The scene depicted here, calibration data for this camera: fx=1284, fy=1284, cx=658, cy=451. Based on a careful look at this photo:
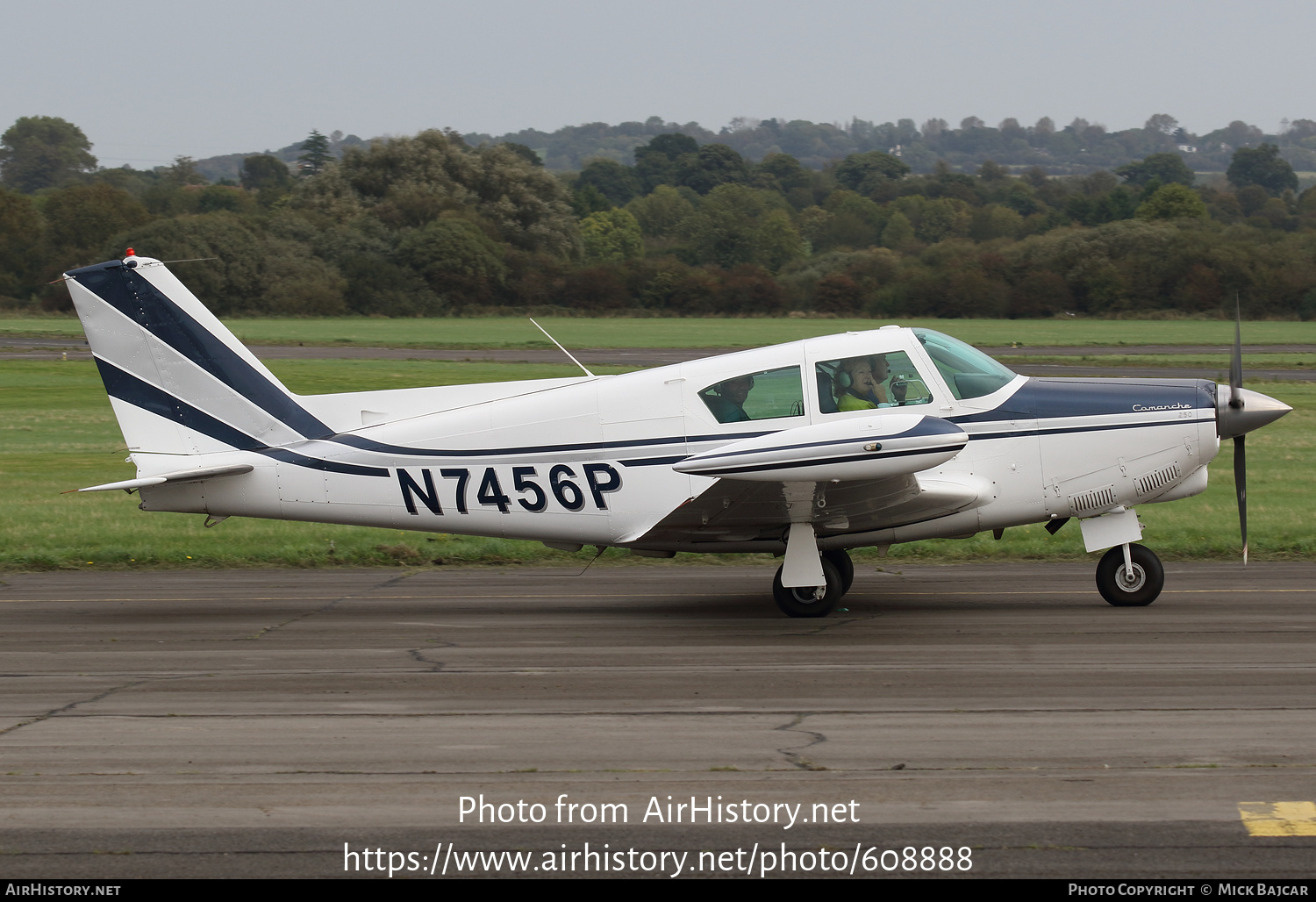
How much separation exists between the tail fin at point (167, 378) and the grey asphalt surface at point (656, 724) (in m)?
1.53

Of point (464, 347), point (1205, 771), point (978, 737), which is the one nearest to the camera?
point (1205, 771)

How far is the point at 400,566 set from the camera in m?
13.6

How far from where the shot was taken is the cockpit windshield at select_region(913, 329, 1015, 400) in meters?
10.2

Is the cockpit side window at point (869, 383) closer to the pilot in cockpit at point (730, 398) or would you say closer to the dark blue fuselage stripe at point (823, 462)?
the pilot in cockpit at point (730, 398)

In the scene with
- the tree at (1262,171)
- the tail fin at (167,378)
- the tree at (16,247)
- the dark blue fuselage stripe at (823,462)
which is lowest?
the dark blue fuselage stripe at (823,462)

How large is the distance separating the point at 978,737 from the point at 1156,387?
15.4 ft

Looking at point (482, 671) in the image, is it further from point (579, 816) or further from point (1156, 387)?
point (1156, 387)

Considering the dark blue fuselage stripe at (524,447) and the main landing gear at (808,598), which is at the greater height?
the dark blue fuselage stripe at (524,447)

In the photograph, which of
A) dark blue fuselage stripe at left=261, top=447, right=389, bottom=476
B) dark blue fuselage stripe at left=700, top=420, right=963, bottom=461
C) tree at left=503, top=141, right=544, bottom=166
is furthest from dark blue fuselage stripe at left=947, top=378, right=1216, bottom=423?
tree at left=503, top=141, right=544, bottom=166

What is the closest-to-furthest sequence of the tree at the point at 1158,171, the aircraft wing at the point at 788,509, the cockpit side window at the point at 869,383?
the aircraft wing at the point at 788,509, the cockpit side window at the point at 869,383, the tree at the point at 1158,171

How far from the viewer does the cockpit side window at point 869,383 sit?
9969mm

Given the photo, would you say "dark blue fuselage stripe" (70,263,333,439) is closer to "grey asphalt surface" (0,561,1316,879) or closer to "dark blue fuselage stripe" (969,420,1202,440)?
"grey asphalt surface" (0,561,1316,879)

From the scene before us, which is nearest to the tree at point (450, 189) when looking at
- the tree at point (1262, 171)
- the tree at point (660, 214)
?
the tree at point (660, 214)
